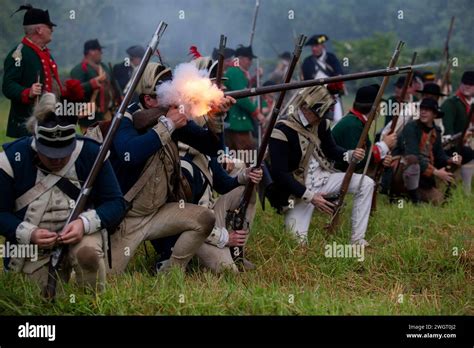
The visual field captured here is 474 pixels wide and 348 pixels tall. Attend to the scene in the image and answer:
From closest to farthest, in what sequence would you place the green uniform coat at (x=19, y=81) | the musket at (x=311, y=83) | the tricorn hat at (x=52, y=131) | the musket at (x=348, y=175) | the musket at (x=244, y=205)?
the tricorn hat at (x=52, y=131) → the musket at (x=311, y=83) → the musket at (x=244, y=205) → the musket at (x=348, y=175) → the green uniform coat at (x=19, y=81)

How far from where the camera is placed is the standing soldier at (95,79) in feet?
35.7

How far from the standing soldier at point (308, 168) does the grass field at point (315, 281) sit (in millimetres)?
167

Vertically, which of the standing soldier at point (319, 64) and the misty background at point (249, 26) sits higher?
the misty background at point (249, 26)

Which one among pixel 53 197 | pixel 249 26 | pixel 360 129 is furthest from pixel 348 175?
pixel 249 26

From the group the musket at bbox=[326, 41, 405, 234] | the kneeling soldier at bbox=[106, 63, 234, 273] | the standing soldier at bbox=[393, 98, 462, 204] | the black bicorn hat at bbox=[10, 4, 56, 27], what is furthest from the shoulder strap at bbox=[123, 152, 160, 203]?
the standing soldier at bbox=[393, 98, 462, 204]

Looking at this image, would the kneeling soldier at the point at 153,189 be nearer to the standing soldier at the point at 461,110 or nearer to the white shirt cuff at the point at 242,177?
the white shirt cuff at the point at 242,177

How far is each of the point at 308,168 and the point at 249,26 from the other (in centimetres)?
875

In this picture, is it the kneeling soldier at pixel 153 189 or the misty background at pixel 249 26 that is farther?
the misty background at pixel 249 26

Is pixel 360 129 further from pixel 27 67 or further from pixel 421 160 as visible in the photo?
pixel 27 67

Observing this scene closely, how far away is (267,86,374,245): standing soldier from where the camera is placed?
23.0ft

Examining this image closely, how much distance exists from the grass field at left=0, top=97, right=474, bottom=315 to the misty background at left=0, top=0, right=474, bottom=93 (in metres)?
2.06

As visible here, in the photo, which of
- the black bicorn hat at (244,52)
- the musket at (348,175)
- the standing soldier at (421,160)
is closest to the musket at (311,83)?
the musket at (348,175)
